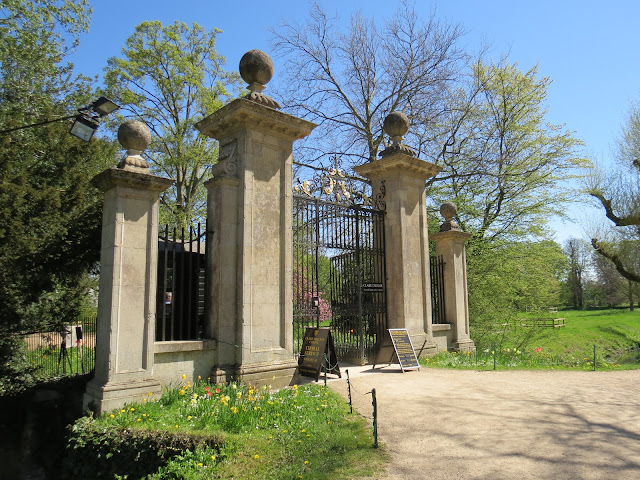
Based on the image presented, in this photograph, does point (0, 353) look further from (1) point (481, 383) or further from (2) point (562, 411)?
(2) point (562, 411)

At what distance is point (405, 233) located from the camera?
10047 millimetres

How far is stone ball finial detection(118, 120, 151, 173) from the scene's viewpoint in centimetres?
616

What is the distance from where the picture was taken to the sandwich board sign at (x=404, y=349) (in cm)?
870

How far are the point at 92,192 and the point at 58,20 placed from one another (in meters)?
7.06

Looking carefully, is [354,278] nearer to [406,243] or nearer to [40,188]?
[406,243]

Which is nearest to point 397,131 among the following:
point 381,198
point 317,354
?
point 381,198

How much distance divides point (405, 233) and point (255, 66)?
4.85 metres

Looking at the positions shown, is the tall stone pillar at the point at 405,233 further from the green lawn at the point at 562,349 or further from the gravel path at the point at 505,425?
the gravel path at the point at 505,425

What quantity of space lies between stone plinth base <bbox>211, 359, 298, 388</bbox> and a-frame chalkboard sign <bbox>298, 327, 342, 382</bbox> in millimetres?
404

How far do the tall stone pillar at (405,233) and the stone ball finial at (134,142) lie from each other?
541 centimetres

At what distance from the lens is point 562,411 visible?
18.4ft

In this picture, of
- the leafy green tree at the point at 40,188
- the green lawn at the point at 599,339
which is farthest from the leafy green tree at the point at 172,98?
the green lawn at the point at 599,339

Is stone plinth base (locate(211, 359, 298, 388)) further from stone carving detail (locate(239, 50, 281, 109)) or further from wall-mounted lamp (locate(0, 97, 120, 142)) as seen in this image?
stone carving detail (locate(239, 50, 281, 109))

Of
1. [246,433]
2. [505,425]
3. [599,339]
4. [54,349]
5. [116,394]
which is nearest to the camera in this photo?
[246,433]
